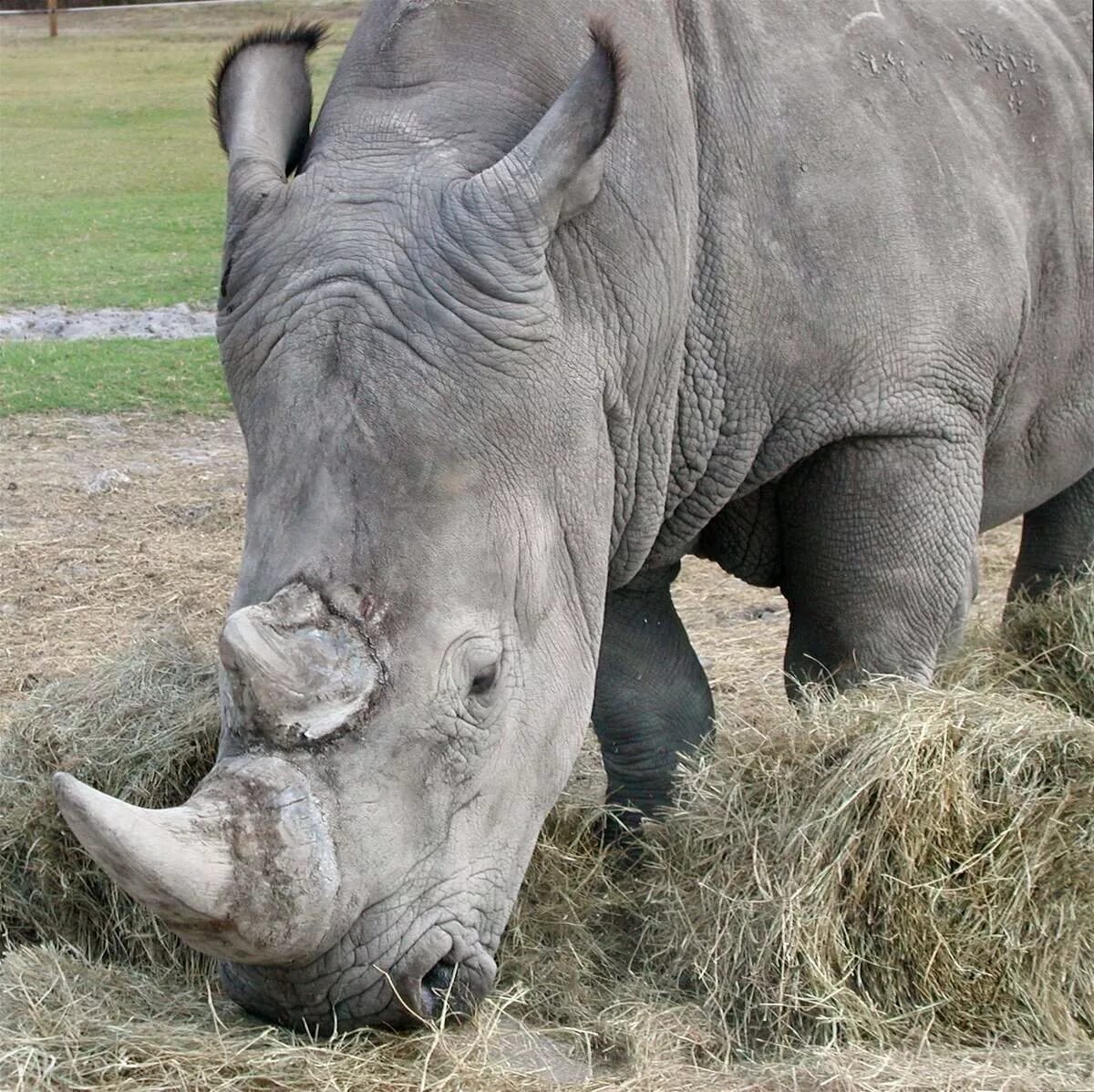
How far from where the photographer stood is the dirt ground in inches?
234

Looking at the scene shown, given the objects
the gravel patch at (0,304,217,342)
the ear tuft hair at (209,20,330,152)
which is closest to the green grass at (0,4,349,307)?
the gravel patch at (0,304,217,342)

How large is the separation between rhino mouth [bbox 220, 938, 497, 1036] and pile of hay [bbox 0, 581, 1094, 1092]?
0.05 m

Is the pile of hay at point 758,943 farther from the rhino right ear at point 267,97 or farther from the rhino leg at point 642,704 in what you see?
the rhino right ear at point 267,97

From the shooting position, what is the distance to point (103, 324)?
7676 mm

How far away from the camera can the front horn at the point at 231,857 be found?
283 cm

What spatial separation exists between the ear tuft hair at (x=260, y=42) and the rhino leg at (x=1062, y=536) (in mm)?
3104

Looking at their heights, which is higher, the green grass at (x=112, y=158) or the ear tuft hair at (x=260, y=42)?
the ear tuft hair at (x=260, y=42)

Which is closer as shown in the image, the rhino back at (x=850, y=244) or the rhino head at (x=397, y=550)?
the rhino head at (x=397, y=550)

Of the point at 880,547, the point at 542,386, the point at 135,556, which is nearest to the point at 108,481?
the point at 135,556

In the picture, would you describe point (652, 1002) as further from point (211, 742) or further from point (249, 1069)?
point (211, 742)

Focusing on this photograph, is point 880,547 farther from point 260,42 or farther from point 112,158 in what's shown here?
point 112,158

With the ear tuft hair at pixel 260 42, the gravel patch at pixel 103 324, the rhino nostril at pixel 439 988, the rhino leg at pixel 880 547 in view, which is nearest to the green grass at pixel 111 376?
the gravel patch at pixel 103 324

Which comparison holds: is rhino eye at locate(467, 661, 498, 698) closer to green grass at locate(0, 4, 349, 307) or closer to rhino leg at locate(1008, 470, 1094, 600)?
green grass at locate(0, 4, 349, 307)

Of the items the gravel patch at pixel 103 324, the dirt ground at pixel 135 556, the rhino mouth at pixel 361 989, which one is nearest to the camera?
the rhino mouth at pixel 361 989
